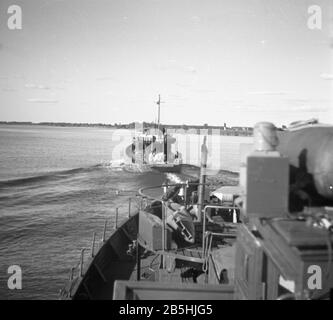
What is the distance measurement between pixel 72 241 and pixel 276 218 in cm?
2342

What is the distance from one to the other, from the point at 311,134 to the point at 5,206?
3588 centimetres

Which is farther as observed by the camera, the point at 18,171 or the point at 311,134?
the point at 18,171

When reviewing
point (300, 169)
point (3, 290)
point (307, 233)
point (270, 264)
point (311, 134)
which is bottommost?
point (3, 290)

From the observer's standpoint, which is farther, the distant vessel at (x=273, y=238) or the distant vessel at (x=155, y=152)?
the distant vessel at (x=155, y=152)

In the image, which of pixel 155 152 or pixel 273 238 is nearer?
pixel 273 238

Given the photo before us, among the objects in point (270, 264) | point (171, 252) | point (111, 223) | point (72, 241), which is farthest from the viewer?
point (111, 223)

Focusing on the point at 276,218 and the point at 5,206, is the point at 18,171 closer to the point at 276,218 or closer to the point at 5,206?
the point at 5,206

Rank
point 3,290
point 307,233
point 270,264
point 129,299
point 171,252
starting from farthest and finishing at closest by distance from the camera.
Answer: point 3,290 < point 171,252 < point 129,299 < point 270,264 < point 307,233

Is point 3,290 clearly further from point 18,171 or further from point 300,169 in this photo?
point 18,171

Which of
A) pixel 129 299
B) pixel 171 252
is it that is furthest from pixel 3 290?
pixel 129 299

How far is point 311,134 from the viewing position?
4.82 metres

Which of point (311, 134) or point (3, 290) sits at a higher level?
point (311, 134)

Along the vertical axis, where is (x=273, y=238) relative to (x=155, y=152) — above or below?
above

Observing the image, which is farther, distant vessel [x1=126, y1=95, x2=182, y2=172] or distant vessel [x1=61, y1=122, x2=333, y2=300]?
distant vessel [x1=126, y1=95, x2=182, y2=172]
